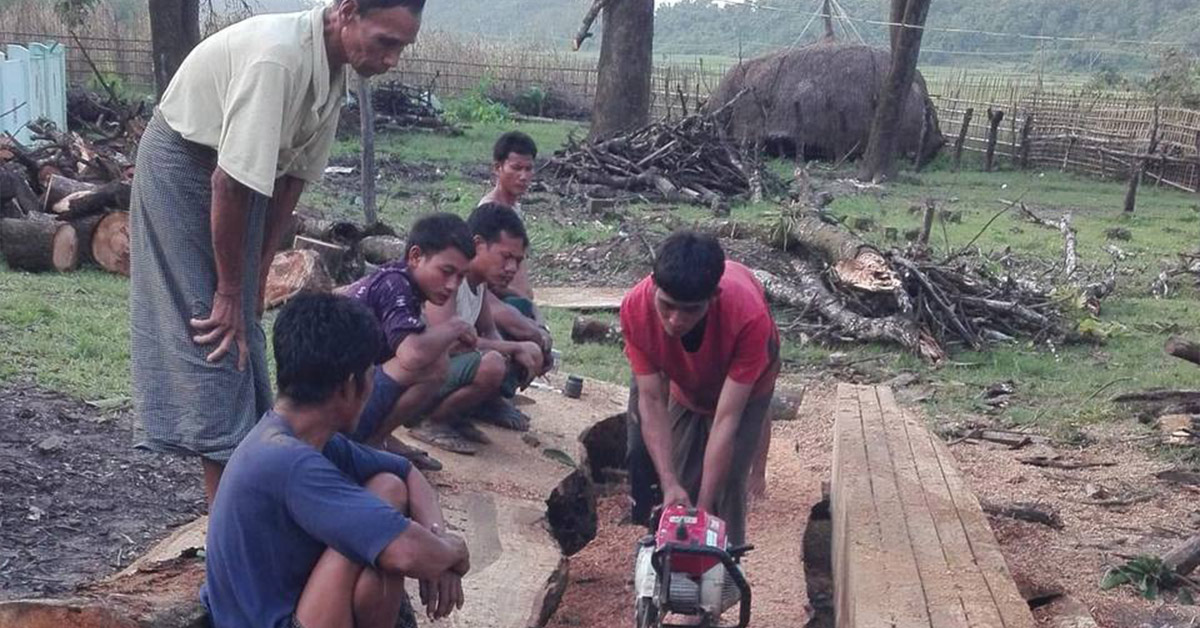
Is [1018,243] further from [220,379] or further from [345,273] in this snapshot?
[220,379]

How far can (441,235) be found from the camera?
4805 millimetres

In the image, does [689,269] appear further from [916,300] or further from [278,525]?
[916,300]

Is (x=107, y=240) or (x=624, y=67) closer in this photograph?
(x=107, y=240)

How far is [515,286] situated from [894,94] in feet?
51.7

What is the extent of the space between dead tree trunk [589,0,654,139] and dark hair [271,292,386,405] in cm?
1840

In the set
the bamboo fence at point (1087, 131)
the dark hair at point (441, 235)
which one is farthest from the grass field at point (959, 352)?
the dark hair at point (441, 235)

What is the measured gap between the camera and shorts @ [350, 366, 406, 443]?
4703 millimetres

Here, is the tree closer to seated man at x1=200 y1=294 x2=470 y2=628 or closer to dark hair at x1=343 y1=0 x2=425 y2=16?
dark hair at x1=343 y1=0 x2=425 y2=16

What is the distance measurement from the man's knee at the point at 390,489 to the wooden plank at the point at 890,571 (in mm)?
1387

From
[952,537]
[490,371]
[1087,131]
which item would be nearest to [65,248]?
[490,371]

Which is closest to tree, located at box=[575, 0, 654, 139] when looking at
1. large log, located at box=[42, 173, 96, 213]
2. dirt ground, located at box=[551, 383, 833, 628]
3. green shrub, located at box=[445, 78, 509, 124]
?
green shrub, located at box=[445, 78, 509, 124]

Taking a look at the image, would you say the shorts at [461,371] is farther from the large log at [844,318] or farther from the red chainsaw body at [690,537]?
the large log at [844,318]

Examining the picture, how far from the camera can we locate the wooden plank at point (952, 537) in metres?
4.07

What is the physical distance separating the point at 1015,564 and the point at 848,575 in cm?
168
